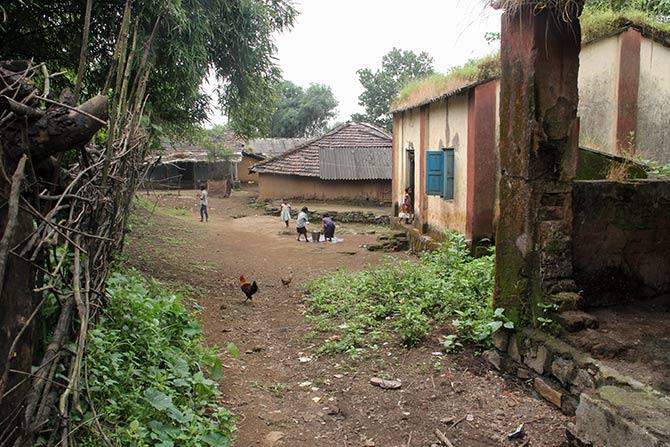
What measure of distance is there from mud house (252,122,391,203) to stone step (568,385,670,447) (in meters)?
19.5

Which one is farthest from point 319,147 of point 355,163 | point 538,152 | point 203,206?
point 538,152

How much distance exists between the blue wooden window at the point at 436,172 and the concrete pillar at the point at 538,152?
6453mm

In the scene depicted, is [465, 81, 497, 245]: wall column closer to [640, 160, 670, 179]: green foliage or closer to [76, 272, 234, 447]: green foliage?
[640, 160, 670, 179]: green foliage

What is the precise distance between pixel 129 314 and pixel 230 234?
13.4 metres

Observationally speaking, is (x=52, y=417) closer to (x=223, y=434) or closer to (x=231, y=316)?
(x=223, y=434)

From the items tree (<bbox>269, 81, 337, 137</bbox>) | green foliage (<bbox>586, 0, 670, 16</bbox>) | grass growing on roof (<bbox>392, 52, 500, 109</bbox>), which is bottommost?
grass growing on roof (<bbox>392, 52, 500, 109</bbox>)

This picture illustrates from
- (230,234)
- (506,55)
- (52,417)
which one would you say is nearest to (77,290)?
(52,417)

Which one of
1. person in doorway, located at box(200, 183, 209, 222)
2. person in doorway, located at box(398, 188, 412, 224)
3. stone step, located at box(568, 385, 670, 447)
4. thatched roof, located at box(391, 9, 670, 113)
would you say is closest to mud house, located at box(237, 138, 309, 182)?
person in doorway, located at box(200, 183, 209, 222)

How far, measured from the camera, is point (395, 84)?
132 feet

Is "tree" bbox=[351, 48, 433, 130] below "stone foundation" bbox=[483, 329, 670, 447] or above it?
above

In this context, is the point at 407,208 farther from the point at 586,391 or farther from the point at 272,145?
the point at 272,145

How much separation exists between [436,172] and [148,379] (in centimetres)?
897

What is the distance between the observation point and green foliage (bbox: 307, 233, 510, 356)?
5.83 metres

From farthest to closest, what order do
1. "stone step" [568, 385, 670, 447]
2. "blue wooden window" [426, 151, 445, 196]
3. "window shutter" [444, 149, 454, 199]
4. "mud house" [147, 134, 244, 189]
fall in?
"mud house" [147, 134, 244, 189], "blue wooden window" [426, 151, 445, 196], "window shutter" [444, 149, 454, 199], "stone step" [568, 385, 670, 447]
